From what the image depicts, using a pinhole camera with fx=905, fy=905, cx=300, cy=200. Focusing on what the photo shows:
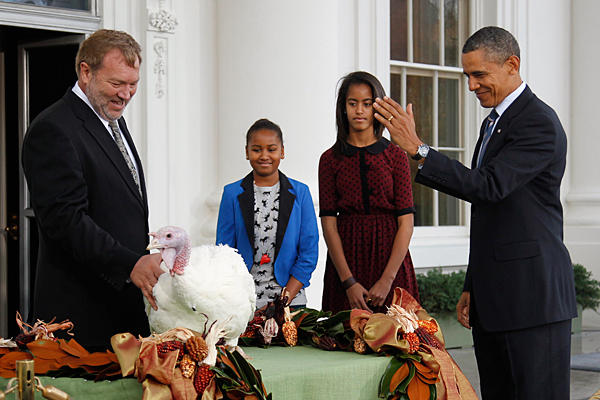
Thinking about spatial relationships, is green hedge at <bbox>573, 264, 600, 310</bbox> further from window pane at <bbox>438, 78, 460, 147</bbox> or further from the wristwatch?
the wristwatch

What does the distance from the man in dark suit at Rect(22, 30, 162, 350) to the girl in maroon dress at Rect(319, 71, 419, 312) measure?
55.7 inches

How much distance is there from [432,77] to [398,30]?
25.4 inches

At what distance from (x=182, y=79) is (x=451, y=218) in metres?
3.33

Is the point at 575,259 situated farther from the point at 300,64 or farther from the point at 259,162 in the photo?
the point at 259,162

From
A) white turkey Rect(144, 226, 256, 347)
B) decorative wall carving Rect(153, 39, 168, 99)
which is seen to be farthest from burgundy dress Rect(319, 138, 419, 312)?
decorative wall carving Rect(153, 39, 168, 99)

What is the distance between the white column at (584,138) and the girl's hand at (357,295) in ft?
18.2

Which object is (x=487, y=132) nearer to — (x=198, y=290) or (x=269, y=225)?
(x=269, y=225)

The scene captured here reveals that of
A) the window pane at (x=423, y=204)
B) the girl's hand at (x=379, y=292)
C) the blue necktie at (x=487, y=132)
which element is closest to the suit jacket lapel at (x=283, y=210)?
the girl's hand at (x=379, y=292)

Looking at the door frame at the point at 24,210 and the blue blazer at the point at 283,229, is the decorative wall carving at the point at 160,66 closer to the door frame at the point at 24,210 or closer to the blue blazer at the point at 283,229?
the door frame at the point at 24,210

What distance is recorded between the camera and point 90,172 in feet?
9.18

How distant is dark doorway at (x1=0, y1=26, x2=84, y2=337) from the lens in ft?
20.1

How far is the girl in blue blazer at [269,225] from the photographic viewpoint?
166 inches

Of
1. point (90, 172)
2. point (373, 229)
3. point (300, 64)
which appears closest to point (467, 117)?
point (300, 64)

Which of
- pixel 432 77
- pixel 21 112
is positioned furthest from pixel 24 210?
Result: pixel 432 77
